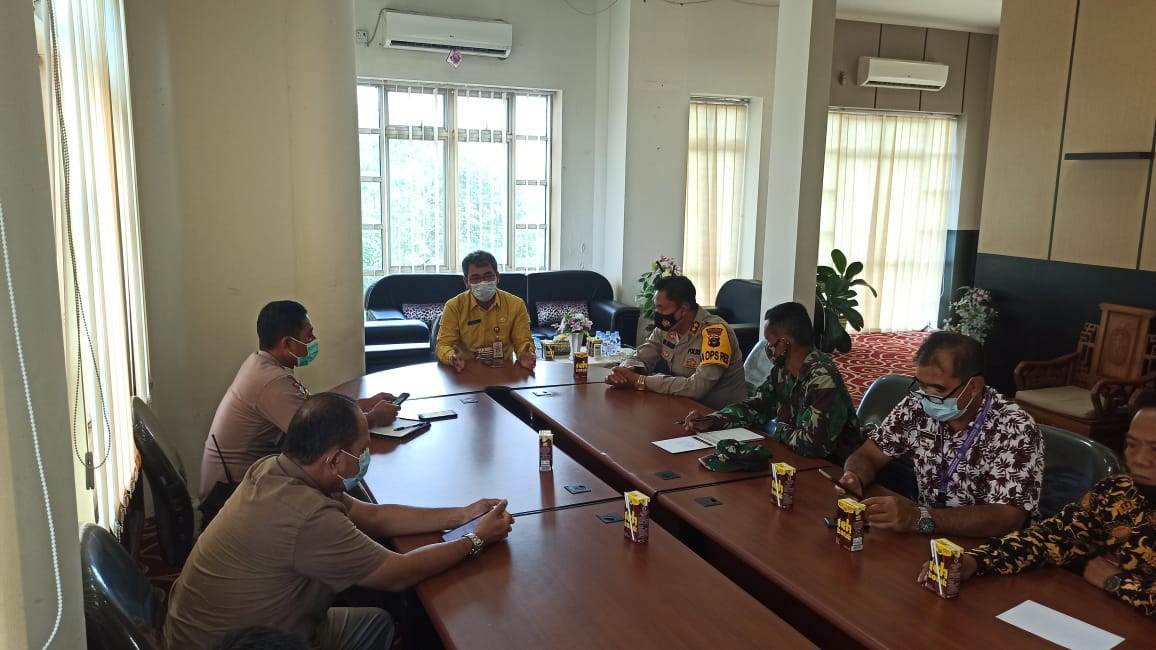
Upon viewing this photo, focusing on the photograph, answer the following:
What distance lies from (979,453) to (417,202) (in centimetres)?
586

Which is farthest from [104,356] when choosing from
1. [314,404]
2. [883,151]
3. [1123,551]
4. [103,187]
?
[883,151]

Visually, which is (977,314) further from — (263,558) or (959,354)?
(263,558)

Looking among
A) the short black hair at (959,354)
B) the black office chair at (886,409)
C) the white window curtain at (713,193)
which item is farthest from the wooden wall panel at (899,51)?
the short black hair at (959,354)

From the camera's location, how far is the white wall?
3.81 meters

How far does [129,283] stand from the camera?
3.47 m

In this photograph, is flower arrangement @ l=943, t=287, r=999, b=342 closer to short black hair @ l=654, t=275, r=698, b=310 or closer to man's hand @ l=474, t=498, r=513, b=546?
short black hair @ l=654, t=275, r=698, b=310

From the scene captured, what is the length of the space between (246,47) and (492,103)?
3.66 meters

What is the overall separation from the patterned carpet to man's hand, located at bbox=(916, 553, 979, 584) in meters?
4.90

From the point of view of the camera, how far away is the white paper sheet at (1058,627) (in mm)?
1640

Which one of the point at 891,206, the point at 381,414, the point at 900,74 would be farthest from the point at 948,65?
the point at 381,414

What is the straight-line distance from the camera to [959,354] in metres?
2.32

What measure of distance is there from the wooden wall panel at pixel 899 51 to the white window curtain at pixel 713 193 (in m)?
1.87

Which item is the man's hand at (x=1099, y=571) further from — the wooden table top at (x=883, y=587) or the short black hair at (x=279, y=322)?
the short black hair at (x=279, y=322)

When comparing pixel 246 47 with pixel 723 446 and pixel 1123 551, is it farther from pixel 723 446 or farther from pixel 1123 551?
pixel 1123 551
